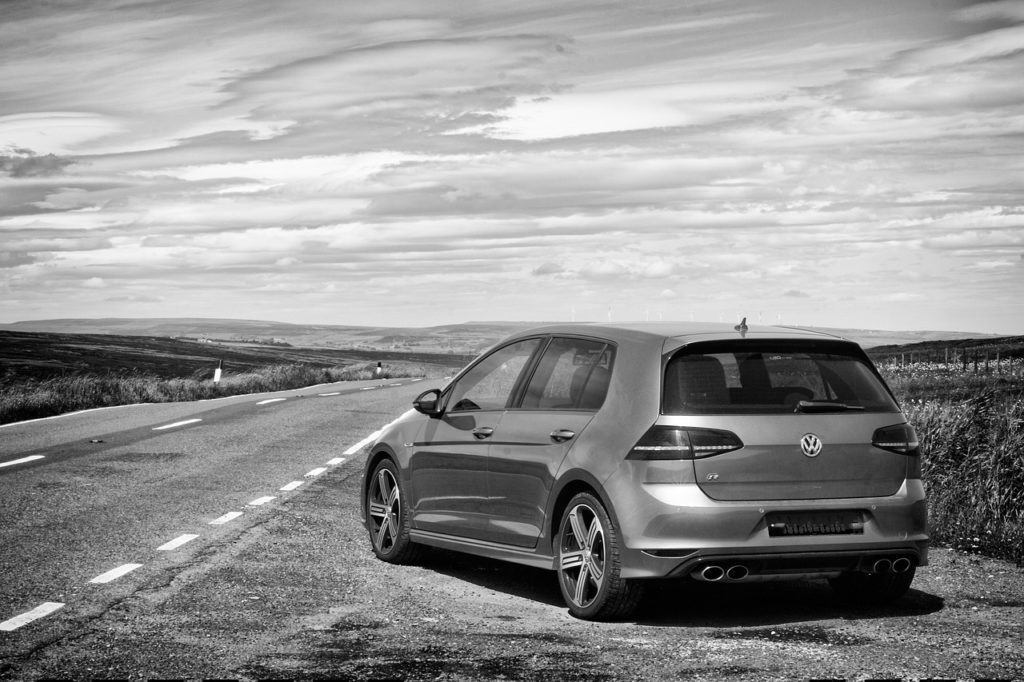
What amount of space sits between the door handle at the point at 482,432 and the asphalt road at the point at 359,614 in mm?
997

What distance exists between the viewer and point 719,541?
6492 millimetres

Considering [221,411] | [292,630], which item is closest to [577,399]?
[292,630]

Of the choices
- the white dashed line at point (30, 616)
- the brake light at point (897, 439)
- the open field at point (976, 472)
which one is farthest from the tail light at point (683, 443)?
the open field at point (976, 472)

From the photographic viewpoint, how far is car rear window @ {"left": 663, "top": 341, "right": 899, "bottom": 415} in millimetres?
6730

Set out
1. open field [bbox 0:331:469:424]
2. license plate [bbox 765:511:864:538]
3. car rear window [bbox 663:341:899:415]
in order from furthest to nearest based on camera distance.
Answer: open field [bbox 0:331:469:424] < car rear window [bbox 663:341:899:415] < license plate [bbox 765:511:864:538]

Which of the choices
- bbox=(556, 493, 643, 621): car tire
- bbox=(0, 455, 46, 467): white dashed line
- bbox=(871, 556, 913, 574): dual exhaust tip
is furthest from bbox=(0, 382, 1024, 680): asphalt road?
bbox=(0, 455, 46, 467): white dashed line

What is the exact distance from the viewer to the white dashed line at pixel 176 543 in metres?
9.32

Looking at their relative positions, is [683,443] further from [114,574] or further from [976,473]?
[976,473]

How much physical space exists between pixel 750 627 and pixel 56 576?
4.51 m

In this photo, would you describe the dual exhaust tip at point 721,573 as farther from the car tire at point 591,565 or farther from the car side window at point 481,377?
the car side window at point 481,377

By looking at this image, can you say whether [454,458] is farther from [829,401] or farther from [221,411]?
[221,411]

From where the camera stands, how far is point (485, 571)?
8789mm

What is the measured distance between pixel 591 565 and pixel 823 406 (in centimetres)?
156

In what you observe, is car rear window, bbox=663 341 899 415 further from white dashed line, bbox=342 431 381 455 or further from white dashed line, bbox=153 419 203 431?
white dashed line, bbox=153 419 203 431
